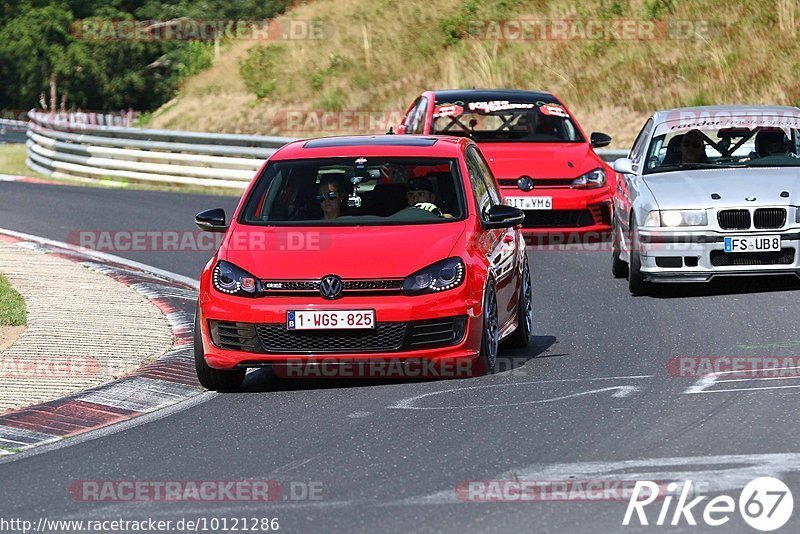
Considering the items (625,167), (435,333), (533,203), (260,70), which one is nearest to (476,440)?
(435,333)

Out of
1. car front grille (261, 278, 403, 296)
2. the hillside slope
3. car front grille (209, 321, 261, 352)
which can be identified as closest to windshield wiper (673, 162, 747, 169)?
car front grille (261, 278, 403, 296)

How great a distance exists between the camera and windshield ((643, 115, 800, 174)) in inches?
569

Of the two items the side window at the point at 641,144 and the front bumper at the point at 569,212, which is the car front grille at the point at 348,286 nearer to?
the side window at the point at 641,144

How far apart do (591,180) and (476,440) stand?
10.1m

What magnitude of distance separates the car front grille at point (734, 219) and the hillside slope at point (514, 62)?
51.8 feet

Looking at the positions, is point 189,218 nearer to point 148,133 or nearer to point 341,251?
point 148,133

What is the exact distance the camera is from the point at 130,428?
28.7 ft

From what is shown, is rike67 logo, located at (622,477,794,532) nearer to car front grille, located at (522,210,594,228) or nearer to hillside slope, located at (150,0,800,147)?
car front grille, located at (522,210,594,228)

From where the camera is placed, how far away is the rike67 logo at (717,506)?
20.3 feet

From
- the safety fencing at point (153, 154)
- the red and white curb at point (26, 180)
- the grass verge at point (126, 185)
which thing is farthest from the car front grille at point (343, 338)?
the red and white curb at point (26, 180)

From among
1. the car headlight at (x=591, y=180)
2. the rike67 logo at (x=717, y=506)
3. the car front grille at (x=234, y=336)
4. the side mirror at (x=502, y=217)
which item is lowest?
the car headlight at (x=591, y=180)

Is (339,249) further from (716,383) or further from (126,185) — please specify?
(126,185)

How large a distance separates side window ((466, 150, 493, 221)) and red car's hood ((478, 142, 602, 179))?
242 inches

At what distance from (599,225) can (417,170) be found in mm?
7102
